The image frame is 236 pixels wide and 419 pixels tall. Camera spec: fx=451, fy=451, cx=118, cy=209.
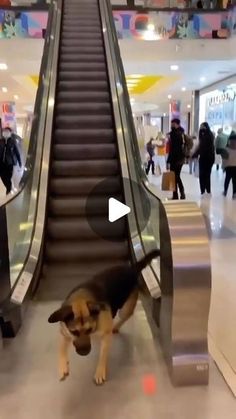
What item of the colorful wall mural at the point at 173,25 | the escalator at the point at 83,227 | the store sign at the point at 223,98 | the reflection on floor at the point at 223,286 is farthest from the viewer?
the store sign at the point at 223,98

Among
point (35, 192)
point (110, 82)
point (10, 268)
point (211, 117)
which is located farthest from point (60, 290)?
point (211, 117)

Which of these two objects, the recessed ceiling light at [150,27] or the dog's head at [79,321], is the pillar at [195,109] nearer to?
the recessed ceiling light at [150,27]

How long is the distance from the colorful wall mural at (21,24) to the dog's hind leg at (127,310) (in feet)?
31.4

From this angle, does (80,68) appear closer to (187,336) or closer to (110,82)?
(110,82)

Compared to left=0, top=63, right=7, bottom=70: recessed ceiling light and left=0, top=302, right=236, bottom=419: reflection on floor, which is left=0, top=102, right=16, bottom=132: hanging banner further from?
left=0, top=302, right=236, bottom=419: reflection on floor

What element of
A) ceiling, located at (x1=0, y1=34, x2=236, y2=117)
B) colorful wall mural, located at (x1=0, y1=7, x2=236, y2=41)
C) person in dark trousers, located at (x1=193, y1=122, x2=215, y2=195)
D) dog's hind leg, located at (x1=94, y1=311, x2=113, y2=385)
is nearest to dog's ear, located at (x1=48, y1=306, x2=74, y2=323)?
dog's hind leg, located at (x1=94, y1=311, x2=113, y2=385)

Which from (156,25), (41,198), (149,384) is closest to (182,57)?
(156,25)

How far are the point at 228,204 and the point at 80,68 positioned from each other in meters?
3.86

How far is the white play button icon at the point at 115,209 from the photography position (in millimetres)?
5371

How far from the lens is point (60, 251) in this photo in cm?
491

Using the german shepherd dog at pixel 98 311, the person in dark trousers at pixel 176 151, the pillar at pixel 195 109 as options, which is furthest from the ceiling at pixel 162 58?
the german shepherd dog at pixel 98 311

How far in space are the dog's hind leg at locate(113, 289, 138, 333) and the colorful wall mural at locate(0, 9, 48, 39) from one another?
31.4 feet

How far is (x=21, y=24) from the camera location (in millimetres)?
11281

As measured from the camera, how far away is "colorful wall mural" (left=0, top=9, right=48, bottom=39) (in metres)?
11.2
